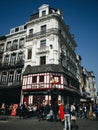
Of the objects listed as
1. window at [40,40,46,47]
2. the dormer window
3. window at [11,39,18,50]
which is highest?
the dormer window

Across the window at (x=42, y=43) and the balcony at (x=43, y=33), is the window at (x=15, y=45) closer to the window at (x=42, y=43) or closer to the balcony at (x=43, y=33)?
the balcony at (x=43, y=33)

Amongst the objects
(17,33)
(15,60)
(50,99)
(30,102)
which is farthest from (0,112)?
(17,33)

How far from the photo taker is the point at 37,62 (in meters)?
23.6

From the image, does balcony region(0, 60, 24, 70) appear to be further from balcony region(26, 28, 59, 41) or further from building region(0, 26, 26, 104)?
balcony region(26, 28, 59, 41)

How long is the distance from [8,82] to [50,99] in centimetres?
942

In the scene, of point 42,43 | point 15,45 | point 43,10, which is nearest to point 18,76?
point 15,45

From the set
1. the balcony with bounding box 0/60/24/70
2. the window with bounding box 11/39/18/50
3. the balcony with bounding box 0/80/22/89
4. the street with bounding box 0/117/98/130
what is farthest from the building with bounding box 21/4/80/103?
the street with bounding box 0/117/98/130

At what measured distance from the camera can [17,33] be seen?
92.8 ft

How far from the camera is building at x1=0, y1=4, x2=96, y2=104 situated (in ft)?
69.5

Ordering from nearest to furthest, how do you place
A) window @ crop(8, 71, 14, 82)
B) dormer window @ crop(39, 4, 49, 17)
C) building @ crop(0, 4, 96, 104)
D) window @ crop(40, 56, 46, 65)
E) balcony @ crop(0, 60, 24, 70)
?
1. building @ crop(0, 4, 96, 104)
2. window @ crop(40, 56, 46, 65)
3. balcony @ crop(0, 60, 24, 70)
4. window @ crop(8, 71, 14, 82)
5. dormer window @ crop(39, 4, 49, 17)

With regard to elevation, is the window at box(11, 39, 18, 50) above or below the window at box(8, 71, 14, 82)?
above

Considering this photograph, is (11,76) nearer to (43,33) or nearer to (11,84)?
(11,84)

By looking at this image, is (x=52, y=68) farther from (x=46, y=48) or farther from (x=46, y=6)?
(x=46, y=6)

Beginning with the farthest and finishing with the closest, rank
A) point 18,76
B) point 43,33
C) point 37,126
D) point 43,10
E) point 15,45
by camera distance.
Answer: point 15,45 < point 43,10 < point 18,76 < point 43,33 < point 37,126
